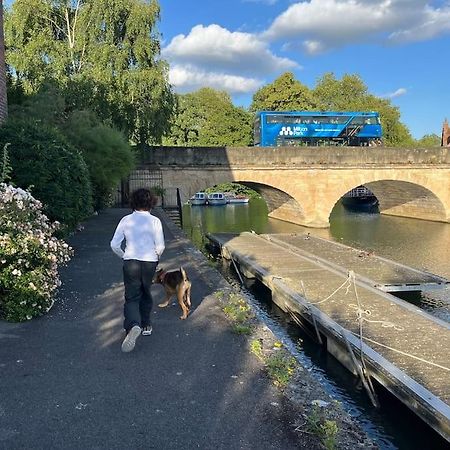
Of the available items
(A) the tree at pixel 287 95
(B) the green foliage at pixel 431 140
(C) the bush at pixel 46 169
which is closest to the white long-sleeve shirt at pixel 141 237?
(C) the bush at pixel 46 169

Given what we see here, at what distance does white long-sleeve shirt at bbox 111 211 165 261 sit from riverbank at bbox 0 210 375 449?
926 millimetres

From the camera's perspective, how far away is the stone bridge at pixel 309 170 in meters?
26.0

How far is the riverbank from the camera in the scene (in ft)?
10.6

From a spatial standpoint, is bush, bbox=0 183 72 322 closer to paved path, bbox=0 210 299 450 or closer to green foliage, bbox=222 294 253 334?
paved path, bbox=0 210 299 450

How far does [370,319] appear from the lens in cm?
768

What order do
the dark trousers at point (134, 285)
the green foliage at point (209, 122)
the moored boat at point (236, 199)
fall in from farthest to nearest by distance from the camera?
the moored boat at point (236, 199) → the green foliage at point (209, 122) → the dark trousers at point (134, 285)

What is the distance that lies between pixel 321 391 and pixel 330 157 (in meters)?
24.6

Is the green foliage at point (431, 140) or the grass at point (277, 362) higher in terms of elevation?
the green foliage at point (431, 140)

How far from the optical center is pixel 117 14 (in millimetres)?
22906

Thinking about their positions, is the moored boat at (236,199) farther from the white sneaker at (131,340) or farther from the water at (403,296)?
the white sneaker at (131,340)

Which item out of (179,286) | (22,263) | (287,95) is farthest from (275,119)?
(22,263)

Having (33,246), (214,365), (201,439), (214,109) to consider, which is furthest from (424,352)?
(214,109)

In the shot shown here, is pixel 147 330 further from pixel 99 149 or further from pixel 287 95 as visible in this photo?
pixel 287 95

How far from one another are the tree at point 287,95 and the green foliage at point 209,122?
3738mm
